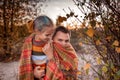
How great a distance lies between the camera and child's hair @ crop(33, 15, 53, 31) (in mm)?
4125

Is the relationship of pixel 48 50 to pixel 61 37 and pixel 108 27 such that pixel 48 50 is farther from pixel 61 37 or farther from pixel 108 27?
pixel 108 27

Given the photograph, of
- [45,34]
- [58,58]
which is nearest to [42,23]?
[45,34]

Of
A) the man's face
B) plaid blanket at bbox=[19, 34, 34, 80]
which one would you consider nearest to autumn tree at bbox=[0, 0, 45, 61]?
plaid blanket at bbox=[19, 34, 34, 80]

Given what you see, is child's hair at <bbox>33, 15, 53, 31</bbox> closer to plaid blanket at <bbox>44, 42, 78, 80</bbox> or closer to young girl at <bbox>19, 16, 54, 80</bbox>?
young girl at <bbox>19, 16, 54, 80</bbox>

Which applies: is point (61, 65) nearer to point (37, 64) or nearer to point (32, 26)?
point (37, 64)

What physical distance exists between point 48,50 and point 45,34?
0.22 m

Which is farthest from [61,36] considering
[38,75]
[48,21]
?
[38,75]

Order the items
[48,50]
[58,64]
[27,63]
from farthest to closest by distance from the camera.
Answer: [27,63] < [58,64] < [48,50]

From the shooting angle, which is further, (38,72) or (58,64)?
(38,72)

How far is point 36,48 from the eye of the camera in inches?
164

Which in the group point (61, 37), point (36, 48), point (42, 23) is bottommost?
point (36, 48)

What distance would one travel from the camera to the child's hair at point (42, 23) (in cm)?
412

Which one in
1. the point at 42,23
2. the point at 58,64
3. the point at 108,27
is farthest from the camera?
the point at 42,23

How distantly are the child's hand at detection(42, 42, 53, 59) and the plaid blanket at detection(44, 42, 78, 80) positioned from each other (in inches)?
2.2
